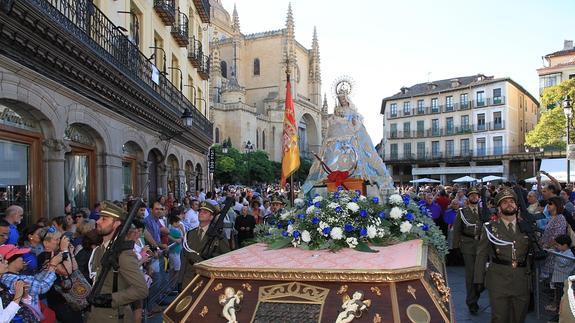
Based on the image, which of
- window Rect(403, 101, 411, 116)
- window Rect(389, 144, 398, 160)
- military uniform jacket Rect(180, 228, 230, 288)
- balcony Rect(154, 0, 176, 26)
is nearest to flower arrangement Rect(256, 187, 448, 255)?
military uniform jacket Rect(180, 228, 230, 288)

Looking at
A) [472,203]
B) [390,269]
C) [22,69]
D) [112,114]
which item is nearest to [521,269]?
[390,269]

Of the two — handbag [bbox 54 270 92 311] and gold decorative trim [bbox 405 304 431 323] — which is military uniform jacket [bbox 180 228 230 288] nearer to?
handbag [bbox 54 270 92 311]

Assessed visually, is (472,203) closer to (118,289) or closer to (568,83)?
(118,289)

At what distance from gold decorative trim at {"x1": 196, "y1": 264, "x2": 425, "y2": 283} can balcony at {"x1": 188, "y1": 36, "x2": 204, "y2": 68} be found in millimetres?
20511

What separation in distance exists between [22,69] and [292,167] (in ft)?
18.7

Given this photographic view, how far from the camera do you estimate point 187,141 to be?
23000 millimetres

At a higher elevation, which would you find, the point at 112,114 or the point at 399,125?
the point at 399,125

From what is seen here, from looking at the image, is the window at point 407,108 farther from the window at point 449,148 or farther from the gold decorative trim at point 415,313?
the gold decorative trim at point 415,313

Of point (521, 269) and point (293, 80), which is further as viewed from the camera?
point (293, 80)

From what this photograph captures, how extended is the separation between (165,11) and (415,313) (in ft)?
53.9

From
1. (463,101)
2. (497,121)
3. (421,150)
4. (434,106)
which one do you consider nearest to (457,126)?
(463,101)

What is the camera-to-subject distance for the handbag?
480 cm

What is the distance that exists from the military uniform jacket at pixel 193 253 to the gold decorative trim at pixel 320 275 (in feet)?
4.65

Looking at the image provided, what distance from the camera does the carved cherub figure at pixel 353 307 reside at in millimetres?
3805
